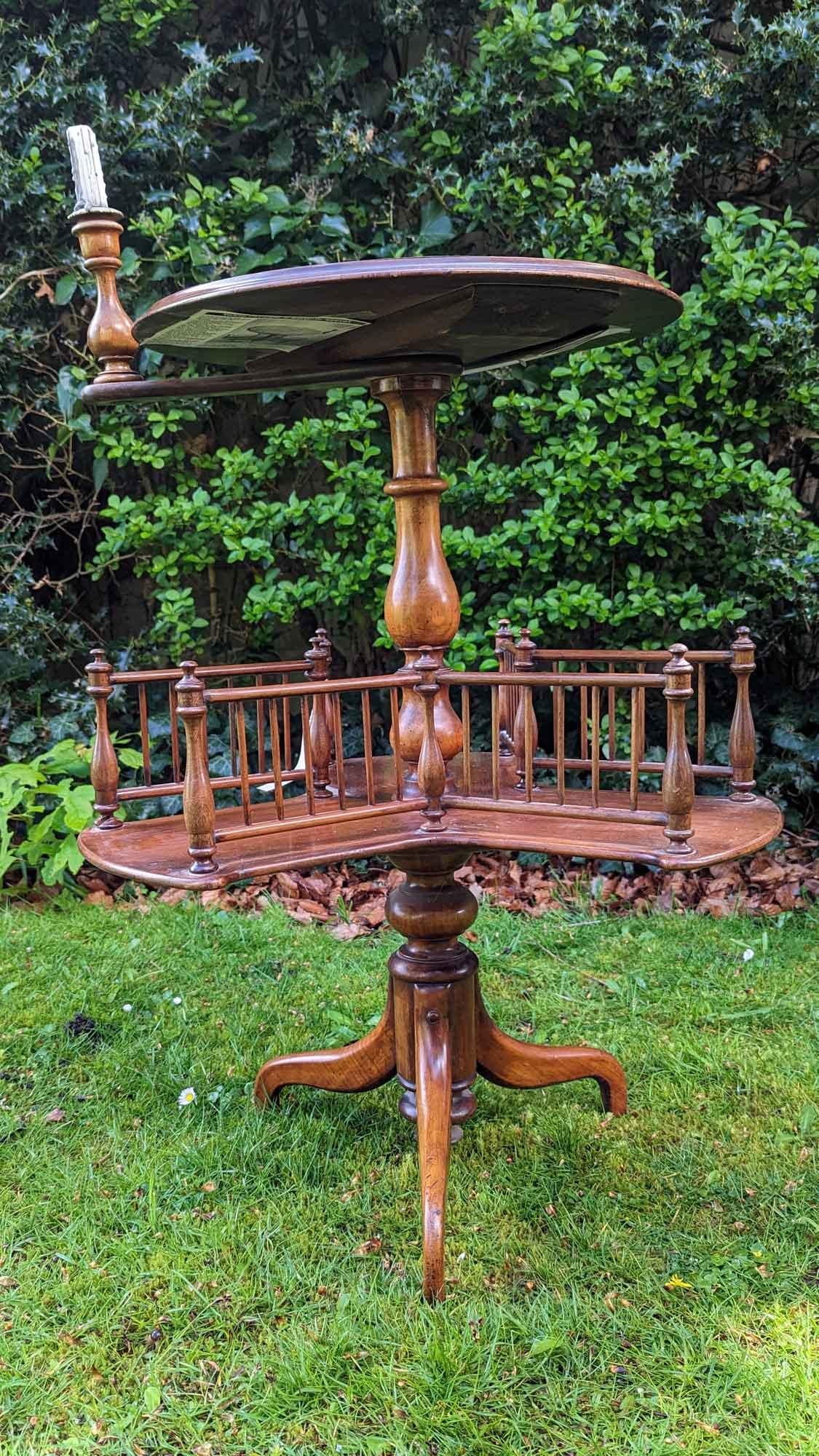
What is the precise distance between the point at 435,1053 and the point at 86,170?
5.92 feet

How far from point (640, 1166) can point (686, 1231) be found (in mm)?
221

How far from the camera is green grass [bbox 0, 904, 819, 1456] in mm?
1672

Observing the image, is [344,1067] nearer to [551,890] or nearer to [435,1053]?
[435,1053]

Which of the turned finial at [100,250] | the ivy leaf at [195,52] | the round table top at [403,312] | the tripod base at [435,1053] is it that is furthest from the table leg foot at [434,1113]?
the ivy leaf at [195,52]

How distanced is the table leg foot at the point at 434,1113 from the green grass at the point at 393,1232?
10cm

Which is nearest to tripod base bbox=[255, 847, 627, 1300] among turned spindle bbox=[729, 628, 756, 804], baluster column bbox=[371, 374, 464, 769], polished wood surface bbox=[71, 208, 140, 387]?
baluster column bbox=[371, 374, 464, 769]

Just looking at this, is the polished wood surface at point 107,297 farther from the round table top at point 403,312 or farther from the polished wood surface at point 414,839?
the polished wood surface at point 414,839

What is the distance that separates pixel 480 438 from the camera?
4.30 m

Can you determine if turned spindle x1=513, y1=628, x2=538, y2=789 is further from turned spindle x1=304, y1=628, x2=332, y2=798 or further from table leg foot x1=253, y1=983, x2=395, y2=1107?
table leg foot x1=253, y1=983, x2=395, y2=1107

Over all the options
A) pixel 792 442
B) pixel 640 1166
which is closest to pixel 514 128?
pixel 792 442

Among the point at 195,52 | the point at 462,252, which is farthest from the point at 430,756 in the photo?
the point at 195,52

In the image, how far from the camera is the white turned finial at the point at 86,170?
182 centimetres

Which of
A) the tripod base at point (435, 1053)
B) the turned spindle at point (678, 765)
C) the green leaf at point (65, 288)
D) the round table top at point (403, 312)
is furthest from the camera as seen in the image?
the green leaf at point (65, 288)

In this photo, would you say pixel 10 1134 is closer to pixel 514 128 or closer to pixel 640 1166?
pixel 640 1166
